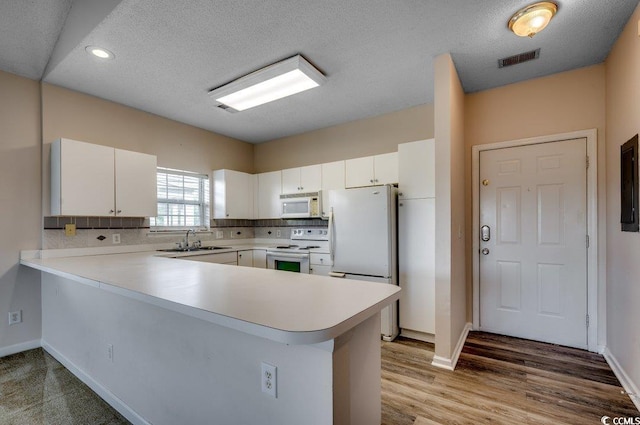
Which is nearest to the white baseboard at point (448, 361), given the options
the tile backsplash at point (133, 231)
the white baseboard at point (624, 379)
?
the white baseboard at point (624, 379)

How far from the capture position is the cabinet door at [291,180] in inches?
165

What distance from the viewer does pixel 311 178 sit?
13.3 feet

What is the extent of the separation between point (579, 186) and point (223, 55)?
341 cm

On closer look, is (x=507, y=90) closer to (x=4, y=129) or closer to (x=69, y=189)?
(x=69, y=189)

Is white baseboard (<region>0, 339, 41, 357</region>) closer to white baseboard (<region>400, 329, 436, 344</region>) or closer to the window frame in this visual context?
the window frame

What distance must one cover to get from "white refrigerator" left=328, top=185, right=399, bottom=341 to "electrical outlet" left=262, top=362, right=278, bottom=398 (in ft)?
5.94

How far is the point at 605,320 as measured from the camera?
2.59 metres

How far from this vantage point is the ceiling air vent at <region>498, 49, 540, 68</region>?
2.44 m

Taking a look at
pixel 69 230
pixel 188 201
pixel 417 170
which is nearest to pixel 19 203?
pixel 69 230

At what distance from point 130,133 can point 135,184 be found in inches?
28.1

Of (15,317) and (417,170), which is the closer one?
(15,317)

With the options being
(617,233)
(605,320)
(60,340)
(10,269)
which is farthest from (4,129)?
(605,320)

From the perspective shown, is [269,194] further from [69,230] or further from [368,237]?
[69,230]

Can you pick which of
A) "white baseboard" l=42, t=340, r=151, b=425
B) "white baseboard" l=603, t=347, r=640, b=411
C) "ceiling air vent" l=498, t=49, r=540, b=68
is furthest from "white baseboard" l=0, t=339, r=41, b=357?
"ceiling air vent" l=498, t=49, r=540, b=68
